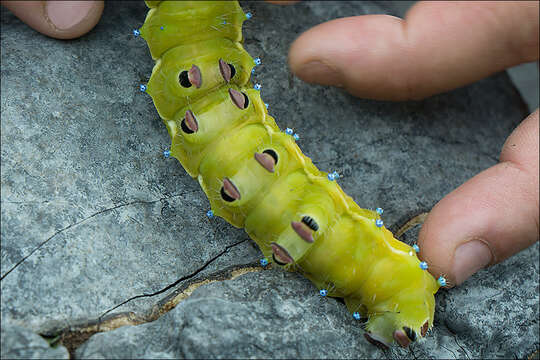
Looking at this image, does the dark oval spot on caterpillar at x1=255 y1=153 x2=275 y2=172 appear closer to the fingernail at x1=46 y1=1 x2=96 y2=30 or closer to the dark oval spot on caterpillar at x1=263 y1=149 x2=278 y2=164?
the dark oval spot on caterpillar at x1=263 y1=149 x2=278 y2=164

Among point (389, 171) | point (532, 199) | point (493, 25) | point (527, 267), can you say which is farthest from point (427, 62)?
point (527, 267)

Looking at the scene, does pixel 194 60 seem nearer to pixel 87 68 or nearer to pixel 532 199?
pixel 87 68

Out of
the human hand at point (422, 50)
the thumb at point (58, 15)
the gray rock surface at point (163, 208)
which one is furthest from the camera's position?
the human hand at point (422, 50)

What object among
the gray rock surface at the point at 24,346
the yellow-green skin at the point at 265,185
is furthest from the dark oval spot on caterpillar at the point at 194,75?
the gray rock surface at the point at 24,346

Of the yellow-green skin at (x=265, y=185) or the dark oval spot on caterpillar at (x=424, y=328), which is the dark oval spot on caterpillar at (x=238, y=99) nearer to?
the yellow-green skin at (x=265, y=185)

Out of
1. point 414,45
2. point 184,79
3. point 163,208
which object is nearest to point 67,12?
point 184,79

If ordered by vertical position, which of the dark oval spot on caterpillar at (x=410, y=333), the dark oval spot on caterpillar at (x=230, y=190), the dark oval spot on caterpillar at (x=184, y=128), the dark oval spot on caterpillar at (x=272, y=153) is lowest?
the dark oval spot on caterpillar at (x=410, y=333)
